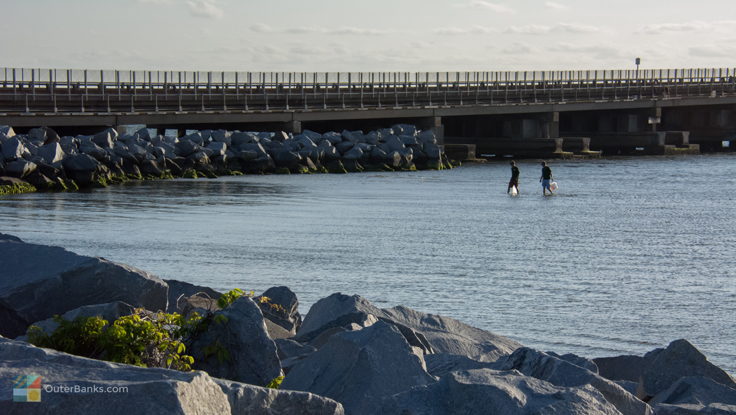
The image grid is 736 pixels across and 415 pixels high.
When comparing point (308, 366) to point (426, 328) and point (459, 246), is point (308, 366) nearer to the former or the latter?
point (426, 328)

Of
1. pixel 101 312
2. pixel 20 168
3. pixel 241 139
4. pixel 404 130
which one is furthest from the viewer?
pixel 404 130

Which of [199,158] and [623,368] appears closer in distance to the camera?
[623,368]

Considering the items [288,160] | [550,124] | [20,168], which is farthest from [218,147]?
[550,124]

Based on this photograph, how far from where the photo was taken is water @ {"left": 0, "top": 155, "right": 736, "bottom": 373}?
15.5 meters

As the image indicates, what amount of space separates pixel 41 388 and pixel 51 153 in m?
38.9

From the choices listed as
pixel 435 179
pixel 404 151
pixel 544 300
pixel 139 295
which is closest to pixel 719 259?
pixel 544 300

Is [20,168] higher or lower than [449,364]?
lower

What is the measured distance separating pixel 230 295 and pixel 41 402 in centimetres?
387

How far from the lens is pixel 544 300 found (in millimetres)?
16672

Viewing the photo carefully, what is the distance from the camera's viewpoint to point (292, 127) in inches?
2501

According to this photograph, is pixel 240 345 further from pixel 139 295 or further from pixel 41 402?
pixel 41 402

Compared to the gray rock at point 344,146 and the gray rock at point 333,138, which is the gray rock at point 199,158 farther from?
the gray rock at point 333,138

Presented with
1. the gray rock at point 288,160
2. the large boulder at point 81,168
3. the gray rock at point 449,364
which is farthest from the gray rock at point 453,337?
the gray rock at point 288,160

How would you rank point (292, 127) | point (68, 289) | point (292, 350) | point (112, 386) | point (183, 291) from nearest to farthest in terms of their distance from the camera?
point (112, 386) < point (292, 350) < point (68, 289) < point (183, 291) < point (292, 127)
